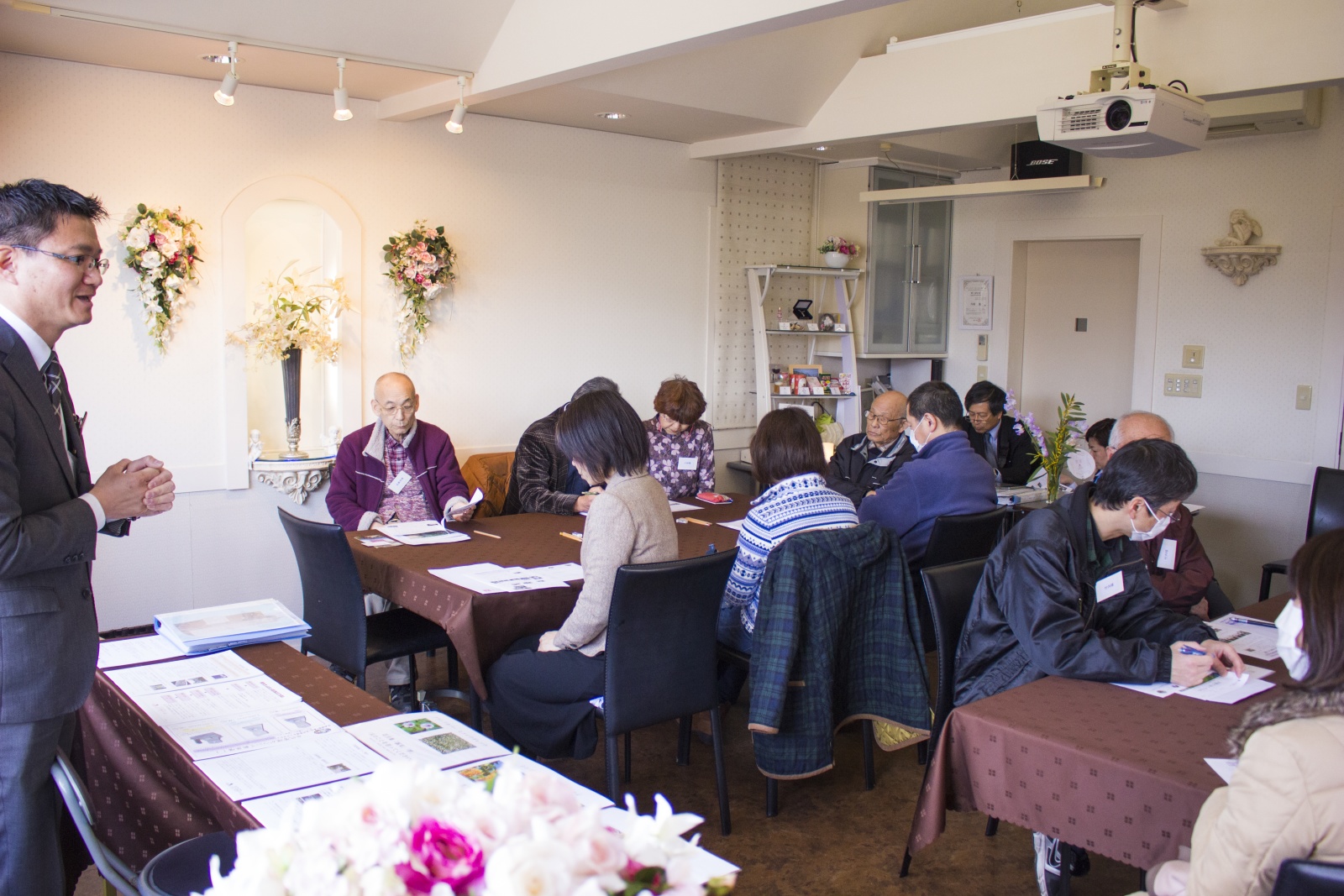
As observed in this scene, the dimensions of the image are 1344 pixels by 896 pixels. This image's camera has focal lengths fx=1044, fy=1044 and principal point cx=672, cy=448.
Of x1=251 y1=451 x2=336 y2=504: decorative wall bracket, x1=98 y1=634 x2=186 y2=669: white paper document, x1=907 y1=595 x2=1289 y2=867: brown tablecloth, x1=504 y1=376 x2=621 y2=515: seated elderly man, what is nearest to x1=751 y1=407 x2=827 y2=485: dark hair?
x1=907 y1=595 x2=1289 y2=867: brown tablecloth

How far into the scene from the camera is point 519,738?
10.3ft

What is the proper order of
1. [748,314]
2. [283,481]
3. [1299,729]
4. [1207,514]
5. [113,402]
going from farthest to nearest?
1. [748,314]
2. [1207,514]
3. [283,481]
4. [113,402]
5. [1299,729]

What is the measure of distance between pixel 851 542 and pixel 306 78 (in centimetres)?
348

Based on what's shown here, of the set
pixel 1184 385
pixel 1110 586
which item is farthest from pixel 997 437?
pixel 1110 586

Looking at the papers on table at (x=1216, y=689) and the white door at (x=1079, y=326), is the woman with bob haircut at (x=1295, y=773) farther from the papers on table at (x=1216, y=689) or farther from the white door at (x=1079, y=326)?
the white door at (x=1079, y=326)

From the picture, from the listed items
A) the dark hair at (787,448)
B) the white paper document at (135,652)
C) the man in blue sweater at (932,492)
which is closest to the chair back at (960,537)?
the man in blue sweater at (932,492)

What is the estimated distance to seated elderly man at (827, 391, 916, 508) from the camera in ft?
17.0

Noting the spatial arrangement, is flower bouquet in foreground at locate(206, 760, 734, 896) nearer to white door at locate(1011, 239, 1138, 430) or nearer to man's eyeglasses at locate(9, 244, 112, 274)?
man's eyeglasses at locate(9, 244, 112, 274)

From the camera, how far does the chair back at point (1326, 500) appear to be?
4770 mm

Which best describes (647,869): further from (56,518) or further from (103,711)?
(103,711)

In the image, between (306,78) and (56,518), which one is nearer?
(56,518)

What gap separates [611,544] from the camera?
9.61ft

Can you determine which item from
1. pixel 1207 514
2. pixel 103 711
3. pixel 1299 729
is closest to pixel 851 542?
pixel 1299 729

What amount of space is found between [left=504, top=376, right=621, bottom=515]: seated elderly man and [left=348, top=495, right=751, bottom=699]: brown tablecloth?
148 millimetres
